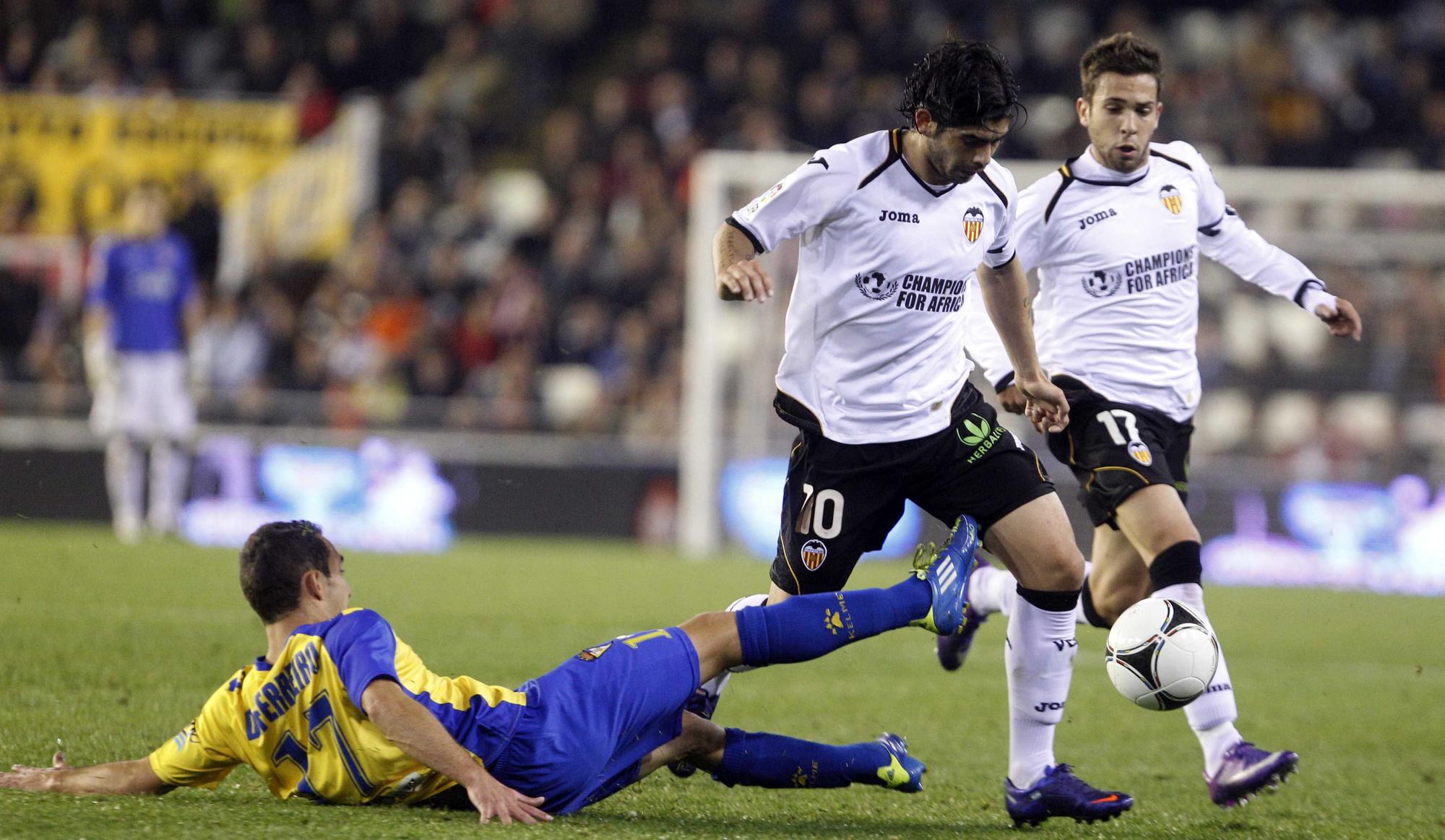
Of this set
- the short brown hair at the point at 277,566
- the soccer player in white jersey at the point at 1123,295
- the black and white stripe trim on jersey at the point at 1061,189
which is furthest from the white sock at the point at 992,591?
the short brown hair at the point at 277,566

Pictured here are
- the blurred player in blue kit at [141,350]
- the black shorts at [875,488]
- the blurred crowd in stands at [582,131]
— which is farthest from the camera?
the blurred crowd in stands at [582,131]

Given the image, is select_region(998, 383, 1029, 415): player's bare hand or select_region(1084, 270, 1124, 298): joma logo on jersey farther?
select_region(1084, 270, 1124, 298): joma logo on jersey

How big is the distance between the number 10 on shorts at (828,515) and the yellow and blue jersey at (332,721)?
3.61 ft

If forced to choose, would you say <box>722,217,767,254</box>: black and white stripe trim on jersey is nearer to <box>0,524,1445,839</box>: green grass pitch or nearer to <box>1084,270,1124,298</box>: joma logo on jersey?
<box>0,524,1445,839</box>: green grass pitch

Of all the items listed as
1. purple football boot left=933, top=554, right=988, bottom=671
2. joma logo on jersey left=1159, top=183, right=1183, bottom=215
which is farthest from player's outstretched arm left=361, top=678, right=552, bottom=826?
joma logo on jersey left=1159, top=183, right=1183, bottom=215

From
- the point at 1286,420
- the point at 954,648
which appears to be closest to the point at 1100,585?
the point at 954,648

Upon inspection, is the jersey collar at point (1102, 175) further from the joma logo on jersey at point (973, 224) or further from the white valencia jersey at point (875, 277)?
the joma logo on jersey at point (973, 224)

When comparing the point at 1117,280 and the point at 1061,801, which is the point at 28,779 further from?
the point at 1117,280

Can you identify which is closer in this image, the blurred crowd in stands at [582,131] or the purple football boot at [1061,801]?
the purple football boot at [1061,801]

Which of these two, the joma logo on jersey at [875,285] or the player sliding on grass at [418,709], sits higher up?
the joma logo on jersey at [875,285]

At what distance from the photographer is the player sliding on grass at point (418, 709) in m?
4.13

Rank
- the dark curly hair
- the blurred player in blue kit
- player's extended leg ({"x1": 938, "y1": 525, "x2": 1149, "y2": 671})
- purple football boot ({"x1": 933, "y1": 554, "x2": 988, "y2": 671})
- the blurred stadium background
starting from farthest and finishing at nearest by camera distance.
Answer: the blurred stadium background < the blurred player in blue kit < purple football boot ({"x1": 933, "y1": 554, "x2": 988, "y2": 671}) < player's extended leg ({"x1": 938, "y1": 525, "x2": 1149, "y2": 671}) < the dark curly hair

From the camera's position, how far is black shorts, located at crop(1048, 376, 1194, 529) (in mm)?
5684

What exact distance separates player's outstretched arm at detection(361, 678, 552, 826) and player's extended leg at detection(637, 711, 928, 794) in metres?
0.76
